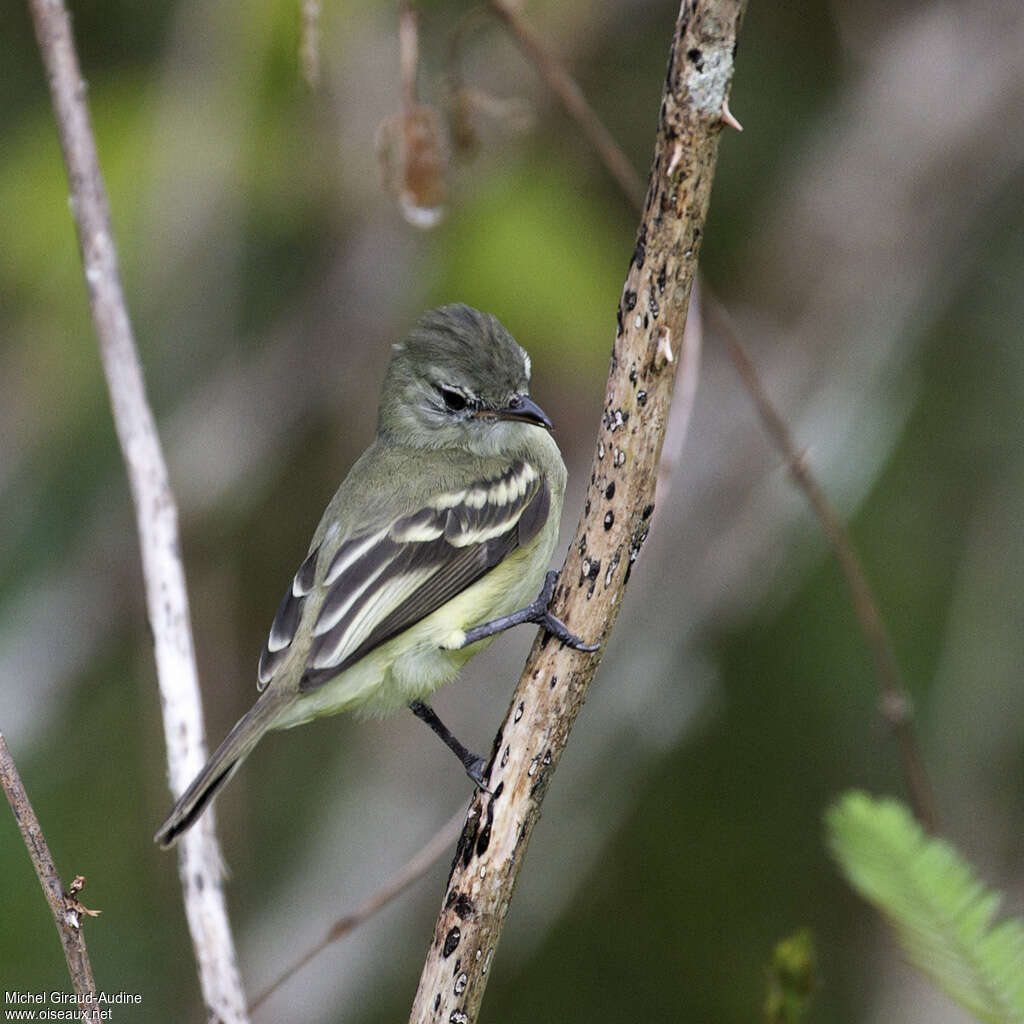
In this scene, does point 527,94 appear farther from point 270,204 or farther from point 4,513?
point 4,513

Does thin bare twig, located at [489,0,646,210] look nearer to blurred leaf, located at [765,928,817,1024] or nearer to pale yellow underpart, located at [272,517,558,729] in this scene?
pale yellow underpart, located at [272,517,558,729]

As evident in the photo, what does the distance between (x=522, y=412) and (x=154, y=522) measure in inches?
44.5

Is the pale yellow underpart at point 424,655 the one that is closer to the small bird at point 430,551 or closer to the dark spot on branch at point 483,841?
the small bird at point 430,551

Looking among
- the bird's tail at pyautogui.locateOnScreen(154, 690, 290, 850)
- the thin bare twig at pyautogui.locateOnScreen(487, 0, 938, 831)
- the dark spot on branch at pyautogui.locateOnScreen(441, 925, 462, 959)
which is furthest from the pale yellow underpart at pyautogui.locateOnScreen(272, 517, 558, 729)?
the dark spot on branch at pyautogui.locateOnScreen(441, 925, 462, 959)

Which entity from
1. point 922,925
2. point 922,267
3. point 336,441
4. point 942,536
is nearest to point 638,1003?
point 942,536

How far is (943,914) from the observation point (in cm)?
147

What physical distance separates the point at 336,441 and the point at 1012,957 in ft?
14.7

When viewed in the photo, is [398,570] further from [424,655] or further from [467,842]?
[467,842]

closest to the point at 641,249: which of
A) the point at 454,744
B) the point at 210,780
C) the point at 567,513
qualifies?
the point at 210,780

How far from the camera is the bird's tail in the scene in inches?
97.0

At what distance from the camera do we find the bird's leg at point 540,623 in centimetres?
233

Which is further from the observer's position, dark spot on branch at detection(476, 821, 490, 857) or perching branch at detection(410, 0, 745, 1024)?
dark spot on branch at detection(476, 821, 490, 857)

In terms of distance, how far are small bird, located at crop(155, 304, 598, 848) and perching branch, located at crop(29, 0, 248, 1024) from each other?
174mm

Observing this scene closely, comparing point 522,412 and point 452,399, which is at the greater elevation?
point 452,399
